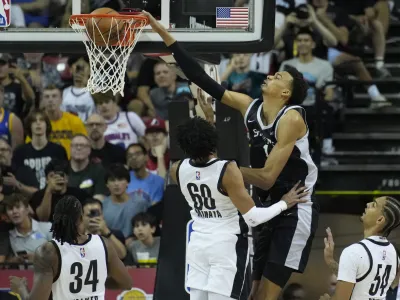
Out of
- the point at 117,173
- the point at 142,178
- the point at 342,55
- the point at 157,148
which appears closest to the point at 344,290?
the point at 117,173

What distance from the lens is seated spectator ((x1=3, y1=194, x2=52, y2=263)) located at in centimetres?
923

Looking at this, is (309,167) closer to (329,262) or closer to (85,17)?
(329,262)

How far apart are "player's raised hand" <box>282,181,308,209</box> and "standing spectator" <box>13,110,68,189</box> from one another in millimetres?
3978

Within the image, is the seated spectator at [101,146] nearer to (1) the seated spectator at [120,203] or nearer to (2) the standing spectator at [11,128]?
(1) the seated spectator at [120,203]

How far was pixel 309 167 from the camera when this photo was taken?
6.43 m

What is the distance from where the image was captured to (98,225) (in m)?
9.01

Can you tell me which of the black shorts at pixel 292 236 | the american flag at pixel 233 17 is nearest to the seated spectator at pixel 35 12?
the american flag at pixel 233 17

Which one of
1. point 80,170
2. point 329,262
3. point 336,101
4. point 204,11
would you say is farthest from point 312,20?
point 329,262

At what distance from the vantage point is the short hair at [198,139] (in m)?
5.99

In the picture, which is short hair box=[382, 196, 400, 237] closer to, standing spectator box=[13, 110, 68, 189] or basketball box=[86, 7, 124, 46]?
basketball box=[86, 7, 124, 46]

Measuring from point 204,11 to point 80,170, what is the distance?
3315 mm

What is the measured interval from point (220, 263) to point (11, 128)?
181 inches

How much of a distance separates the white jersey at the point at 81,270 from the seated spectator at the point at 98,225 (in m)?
3.16

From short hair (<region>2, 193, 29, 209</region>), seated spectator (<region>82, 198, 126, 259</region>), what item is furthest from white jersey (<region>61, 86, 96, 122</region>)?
seated spectator (<region>82, 198, 126, 259</region>)
